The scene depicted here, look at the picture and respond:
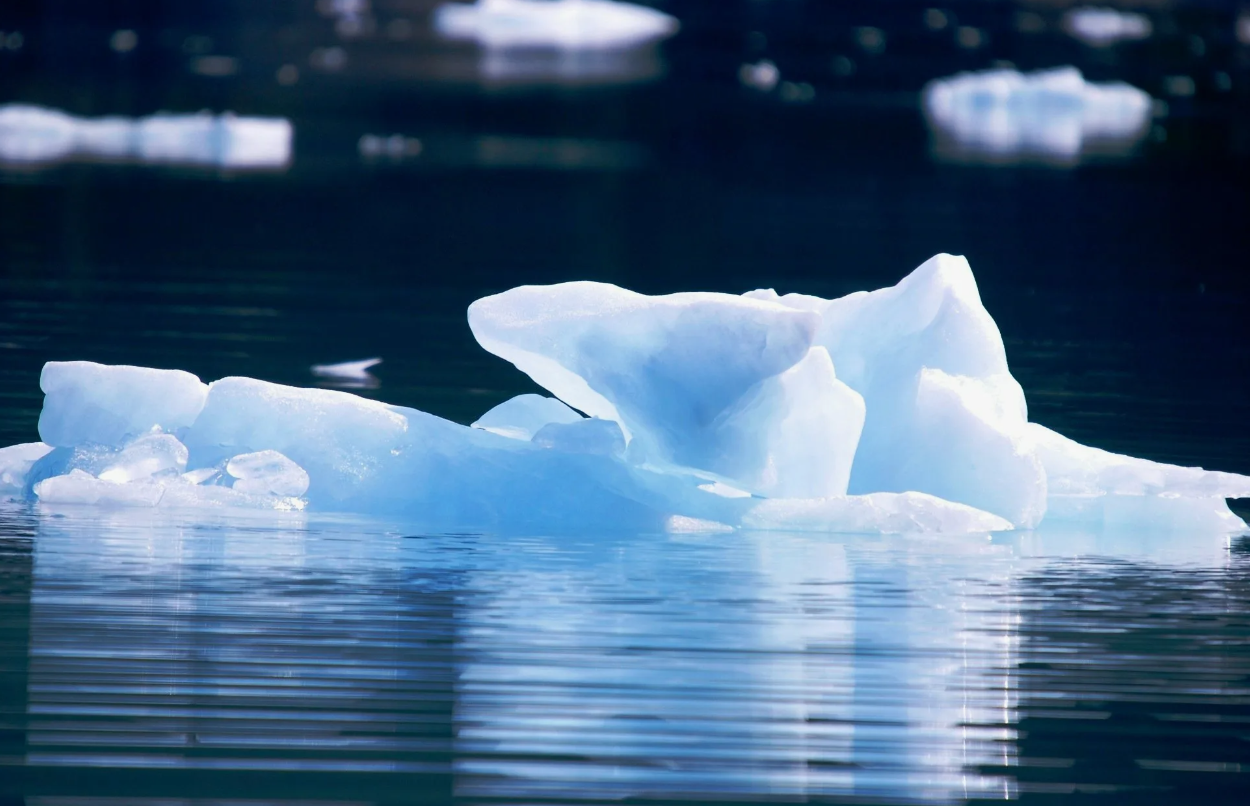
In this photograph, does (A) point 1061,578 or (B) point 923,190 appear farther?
(B) point 923,190

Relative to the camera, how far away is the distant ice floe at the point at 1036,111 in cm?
3172

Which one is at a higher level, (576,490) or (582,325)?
(582,325)

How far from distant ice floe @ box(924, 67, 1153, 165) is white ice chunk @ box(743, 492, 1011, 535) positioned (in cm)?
2368

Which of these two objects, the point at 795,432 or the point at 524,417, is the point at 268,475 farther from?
the point at 795,432

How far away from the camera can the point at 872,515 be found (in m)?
7.27

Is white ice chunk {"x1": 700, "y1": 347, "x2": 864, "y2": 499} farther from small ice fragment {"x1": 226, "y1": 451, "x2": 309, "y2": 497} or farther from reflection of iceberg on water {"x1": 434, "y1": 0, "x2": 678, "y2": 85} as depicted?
reflection of iceberg on water {"x1": 434, "y1": 0, "x2": 678, "y2": 85}

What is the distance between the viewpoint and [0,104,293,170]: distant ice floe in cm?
2367

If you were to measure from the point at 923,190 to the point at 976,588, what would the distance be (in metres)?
16.8

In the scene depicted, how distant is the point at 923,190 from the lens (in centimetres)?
2286

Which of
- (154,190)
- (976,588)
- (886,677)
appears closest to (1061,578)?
(976,588)

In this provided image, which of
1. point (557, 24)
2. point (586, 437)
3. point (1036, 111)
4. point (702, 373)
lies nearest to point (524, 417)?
point (586, 437)

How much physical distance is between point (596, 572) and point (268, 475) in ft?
4.89

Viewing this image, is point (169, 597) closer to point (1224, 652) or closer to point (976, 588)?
point (976, 588)

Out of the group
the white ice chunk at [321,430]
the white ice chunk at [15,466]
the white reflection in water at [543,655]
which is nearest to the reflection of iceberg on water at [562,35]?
the white ice chunk at [15,466]
